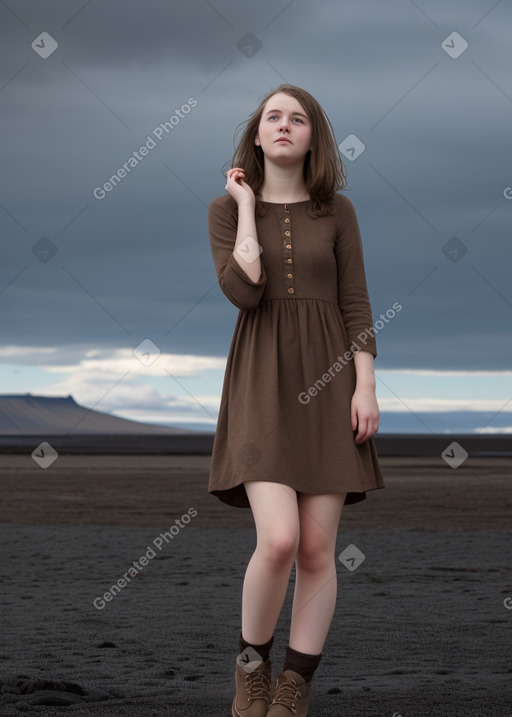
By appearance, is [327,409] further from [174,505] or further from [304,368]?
[174,505]

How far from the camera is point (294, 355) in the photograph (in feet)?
11.6

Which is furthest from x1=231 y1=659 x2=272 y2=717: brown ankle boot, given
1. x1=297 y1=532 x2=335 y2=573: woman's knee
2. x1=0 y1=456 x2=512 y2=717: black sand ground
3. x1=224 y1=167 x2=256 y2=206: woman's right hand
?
x1=224 y1=167 x2=256 y2=206: woman's right hand

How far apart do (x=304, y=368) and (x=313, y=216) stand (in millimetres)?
561

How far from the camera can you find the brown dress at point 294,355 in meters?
3.45

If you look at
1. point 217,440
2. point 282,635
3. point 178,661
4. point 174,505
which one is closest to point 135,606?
point 282,635

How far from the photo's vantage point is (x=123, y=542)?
9414 mm
